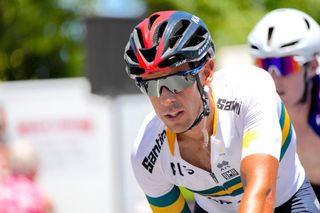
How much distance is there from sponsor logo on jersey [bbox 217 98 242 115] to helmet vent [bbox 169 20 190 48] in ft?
1.43

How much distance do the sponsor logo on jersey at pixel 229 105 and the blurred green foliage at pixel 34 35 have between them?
685 inches

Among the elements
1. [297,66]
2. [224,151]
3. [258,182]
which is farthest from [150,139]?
[297,66]

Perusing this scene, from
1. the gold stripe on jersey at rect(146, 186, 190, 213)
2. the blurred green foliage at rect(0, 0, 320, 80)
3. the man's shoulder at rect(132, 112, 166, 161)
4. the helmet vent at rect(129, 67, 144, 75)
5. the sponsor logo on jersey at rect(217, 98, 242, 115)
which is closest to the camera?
the helmet vent at rect(129, 67, 144, 75)

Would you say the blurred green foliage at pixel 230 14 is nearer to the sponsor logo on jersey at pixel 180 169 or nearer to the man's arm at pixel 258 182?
the sponsor logo on jersey at pixel 180 169

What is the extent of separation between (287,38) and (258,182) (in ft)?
6.82

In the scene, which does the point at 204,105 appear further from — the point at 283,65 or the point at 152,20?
the point at 283,65

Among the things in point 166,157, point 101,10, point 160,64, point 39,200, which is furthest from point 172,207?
point 101,10

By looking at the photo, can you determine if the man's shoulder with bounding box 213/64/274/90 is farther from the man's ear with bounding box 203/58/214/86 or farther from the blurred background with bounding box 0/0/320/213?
the blurred background with bounding box 0/0/320/213

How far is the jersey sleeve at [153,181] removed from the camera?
4441 millimetres

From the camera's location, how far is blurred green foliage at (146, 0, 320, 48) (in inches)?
730

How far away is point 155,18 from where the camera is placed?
4.14 m

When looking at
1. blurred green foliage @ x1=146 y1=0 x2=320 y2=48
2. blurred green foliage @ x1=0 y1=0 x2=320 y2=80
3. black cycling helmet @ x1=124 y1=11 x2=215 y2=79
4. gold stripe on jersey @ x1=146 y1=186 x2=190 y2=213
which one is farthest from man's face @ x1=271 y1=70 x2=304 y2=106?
blurred green foliage @ x1=0 y1=0 x2=320 y2=80

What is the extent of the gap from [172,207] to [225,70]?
2.42ft

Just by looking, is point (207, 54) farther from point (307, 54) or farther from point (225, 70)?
point (307, 54)
